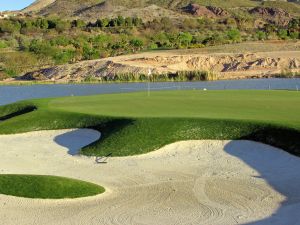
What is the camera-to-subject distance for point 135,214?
12.0 m

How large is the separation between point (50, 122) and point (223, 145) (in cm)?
706

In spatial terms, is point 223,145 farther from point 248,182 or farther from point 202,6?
point 202,6

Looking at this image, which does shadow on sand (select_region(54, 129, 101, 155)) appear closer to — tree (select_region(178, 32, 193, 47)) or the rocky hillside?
the rocky hillside

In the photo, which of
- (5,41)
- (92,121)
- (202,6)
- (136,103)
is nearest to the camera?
(92,121)

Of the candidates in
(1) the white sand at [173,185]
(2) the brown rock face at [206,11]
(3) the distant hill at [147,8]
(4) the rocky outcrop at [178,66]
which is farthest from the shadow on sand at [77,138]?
(2) the brown rock face at [206,11]

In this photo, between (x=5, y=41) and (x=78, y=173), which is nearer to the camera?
(x=78, y=173)

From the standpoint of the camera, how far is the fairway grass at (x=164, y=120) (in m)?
17.1

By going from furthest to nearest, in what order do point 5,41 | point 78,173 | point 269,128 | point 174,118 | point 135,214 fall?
point 5,41, point 174,118, point 269,128, point 78,173, point 135,214

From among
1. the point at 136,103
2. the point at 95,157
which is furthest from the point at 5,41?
the point at 95,157

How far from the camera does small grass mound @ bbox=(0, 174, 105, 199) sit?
1316 centimetres

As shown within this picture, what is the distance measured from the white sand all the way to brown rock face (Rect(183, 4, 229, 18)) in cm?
15964

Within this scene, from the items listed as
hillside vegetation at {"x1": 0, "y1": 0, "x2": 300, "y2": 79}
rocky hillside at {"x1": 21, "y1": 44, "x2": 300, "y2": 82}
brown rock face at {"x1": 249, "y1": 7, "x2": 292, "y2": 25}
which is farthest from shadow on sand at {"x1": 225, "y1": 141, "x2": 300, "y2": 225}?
brown rock face at {"x1": 249, "y1": 7, "x2": 292, "y2": 25}

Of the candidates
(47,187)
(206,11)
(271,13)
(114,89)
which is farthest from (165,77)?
(271,13)

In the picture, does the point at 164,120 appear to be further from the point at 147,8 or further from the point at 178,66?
the point at 147,8
